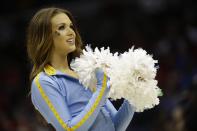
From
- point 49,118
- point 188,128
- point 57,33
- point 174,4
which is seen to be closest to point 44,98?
point 49,118

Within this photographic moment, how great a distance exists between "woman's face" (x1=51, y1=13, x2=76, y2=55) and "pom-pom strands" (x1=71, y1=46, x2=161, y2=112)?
0.17 metres

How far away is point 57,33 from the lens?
395 centimetres

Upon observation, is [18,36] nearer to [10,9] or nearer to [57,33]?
[10,9]

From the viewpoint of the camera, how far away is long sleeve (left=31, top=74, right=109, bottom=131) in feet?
12.2

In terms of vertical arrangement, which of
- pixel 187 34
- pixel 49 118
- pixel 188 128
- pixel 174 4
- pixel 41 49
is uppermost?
pixel 174 4

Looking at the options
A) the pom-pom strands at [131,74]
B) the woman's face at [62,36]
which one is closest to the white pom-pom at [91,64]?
the pom-pom strands at [131,74]

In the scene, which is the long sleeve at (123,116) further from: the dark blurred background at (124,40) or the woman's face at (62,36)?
the dark blurred background at (124,40)

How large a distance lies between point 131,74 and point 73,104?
1.29ft

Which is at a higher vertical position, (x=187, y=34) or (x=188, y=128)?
(x=187, y=34)

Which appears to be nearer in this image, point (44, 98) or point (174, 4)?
point (44, 98)

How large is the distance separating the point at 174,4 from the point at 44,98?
6.91 m

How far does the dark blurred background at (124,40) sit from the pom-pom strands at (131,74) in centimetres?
410

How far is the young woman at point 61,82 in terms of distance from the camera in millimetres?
3783

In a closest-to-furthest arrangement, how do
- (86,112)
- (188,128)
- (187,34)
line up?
(86,112), (188,128), (187,34)
